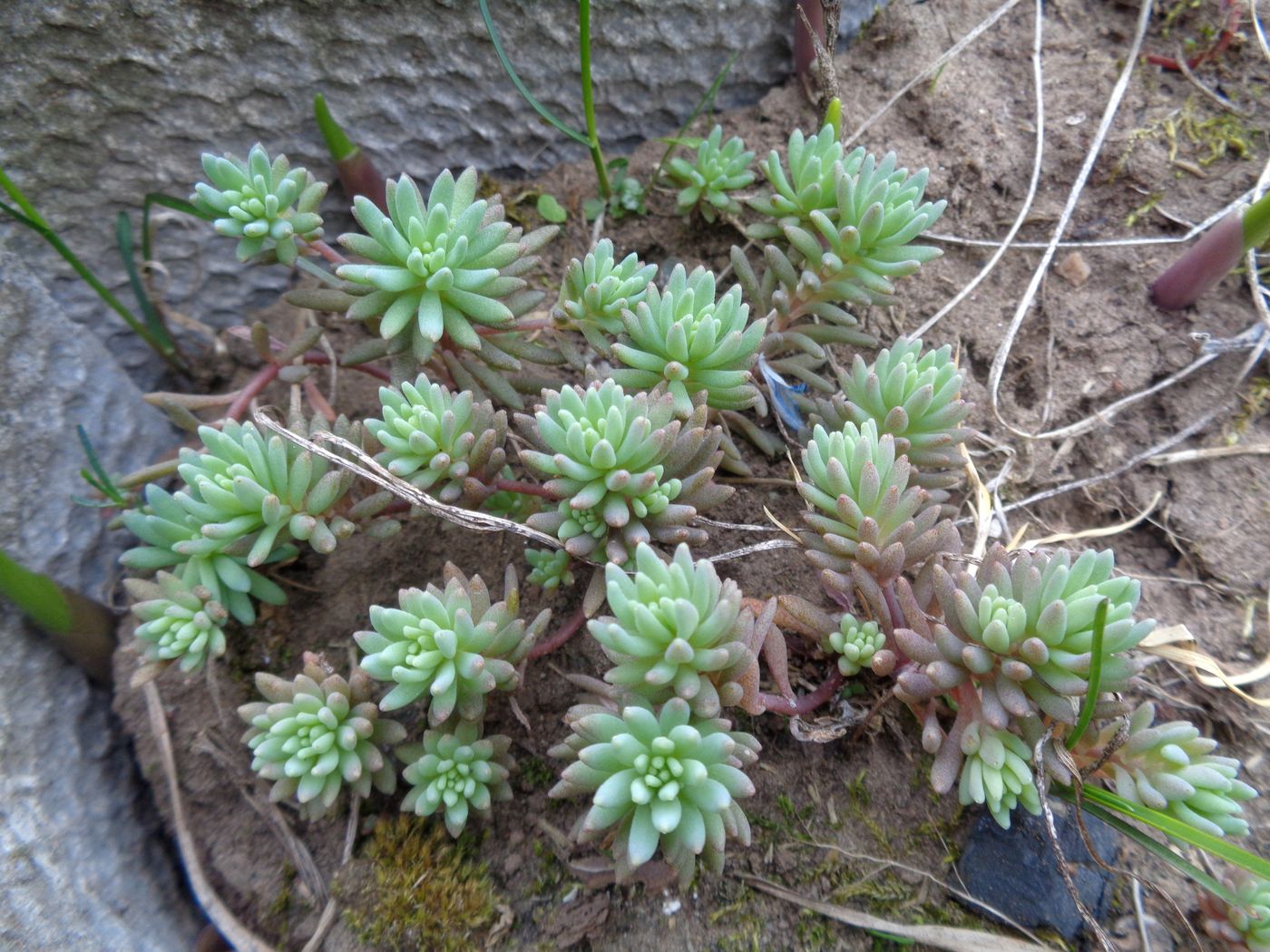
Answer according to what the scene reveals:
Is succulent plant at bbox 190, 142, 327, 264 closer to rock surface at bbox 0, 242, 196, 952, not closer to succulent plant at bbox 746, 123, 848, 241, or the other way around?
rock surface at bbox 0, 242, 196, 952

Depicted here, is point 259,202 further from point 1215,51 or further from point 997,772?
point 1215,51

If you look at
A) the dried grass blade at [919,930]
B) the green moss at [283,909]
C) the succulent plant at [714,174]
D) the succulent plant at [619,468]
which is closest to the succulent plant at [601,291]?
the succulent plant at [619,468]

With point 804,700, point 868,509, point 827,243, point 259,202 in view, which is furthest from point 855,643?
point 259,202

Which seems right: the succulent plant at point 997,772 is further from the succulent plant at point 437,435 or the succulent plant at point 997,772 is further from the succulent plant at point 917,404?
the succulent plant at point 437,435

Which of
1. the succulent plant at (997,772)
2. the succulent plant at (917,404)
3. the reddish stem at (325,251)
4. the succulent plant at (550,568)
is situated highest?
the succulent plant at (917,404)

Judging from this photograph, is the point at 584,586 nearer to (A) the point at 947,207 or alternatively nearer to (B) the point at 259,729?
(B) the point at 259,729

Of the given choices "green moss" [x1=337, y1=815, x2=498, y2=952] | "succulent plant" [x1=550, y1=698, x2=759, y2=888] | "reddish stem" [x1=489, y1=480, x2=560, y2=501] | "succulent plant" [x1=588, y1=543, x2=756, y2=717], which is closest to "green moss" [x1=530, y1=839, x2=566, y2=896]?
"green moss" [x1=337, y1=815, x2=498, y2=952]

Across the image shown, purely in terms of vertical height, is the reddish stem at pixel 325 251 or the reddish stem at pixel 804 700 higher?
the reddish stem at pixel 325 251

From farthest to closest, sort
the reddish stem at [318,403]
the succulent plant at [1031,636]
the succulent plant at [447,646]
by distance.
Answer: the reddish stem at [318,403]
the succulent plant at [447,646]
the succulent plant at [1031,636]
